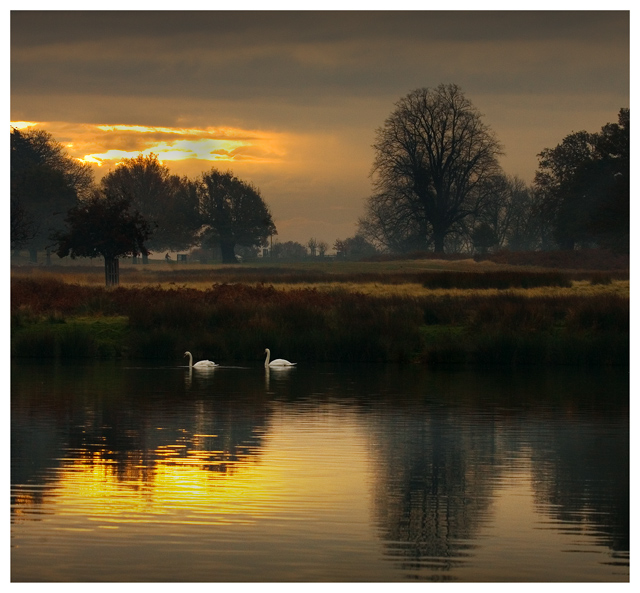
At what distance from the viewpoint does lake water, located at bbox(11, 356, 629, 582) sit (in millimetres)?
11203

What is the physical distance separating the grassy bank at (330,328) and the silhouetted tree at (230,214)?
8434 centimetres

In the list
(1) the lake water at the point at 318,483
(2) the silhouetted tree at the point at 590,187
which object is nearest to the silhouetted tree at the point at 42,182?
(2) the silhouetted tree at the point at 590,187

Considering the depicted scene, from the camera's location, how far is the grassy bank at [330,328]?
110 ft

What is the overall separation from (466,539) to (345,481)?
3288 mm

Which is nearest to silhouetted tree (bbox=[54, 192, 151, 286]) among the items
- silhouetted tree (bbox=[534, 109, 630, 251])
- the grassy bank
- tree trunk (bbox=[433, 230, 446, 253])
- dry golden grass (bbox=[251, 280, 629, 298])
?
dry golden grass (bbox=[251, 280, 629, 298])

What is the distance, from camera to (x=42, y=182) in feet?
370

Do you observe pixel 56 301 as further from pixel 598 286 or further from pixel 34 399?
pixel 598 286

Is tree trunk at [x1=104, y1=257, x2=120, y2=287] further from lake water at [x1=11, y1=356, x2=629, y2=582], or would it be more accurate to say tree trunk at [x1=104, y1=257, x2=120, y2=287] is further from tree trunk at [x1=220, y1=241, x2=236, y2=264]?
tree trunk at [x1=220, y1=241, x2=236, y2=264]

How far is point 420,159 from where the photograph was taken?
97750mm

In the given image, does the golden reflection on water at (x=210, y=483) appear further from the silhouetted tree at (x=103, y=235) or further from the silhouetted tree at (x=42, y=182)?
the silhouetted tree at (x=42, y=182)

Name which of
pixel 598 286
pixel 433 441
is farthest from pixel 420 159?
pixel 433 441

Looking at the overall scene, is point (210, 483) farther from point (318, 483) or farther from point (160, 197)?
point (160, 197)

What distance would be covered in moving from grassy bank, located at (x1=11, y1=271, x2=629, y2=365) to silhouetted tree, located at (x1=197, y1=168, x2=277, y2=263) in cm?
8434

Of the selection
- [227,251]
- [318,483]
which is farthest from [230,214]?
[318,483]
